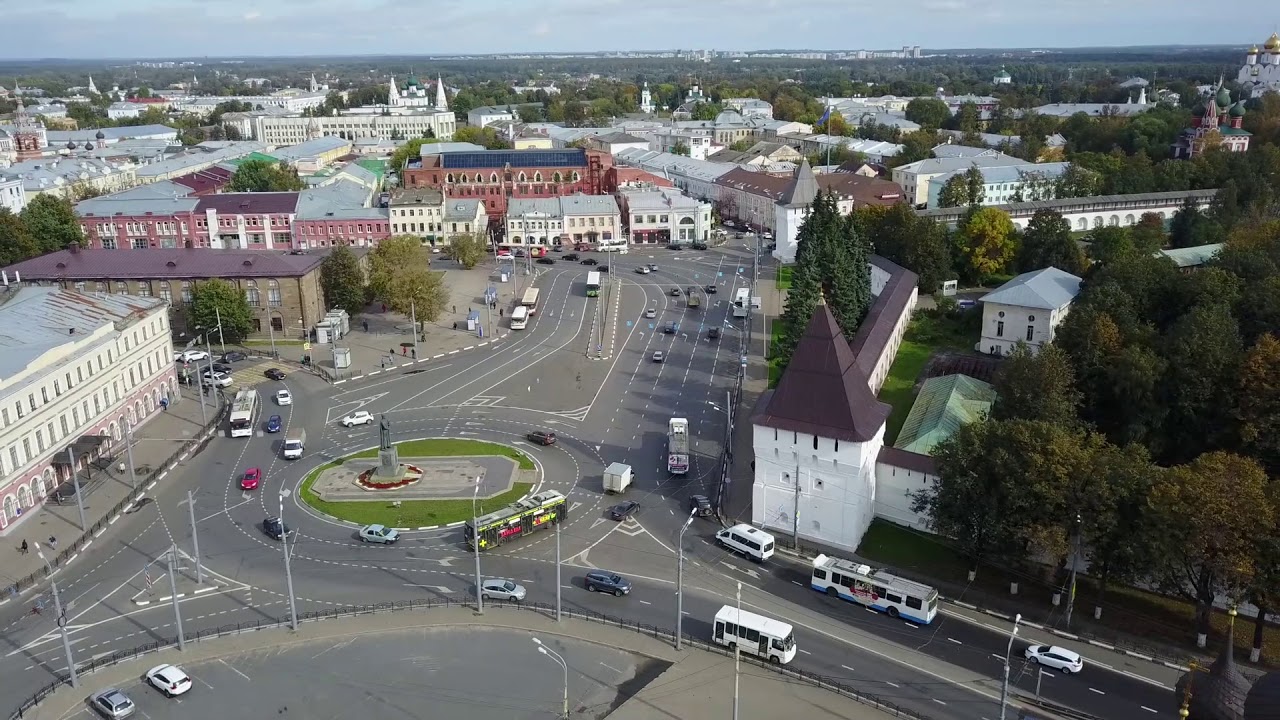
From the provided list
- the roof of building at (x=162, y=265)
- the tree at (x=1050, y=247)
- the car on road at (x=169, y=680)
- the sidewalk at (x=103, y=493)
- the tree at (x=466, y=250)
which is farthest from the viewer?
the tree at (x=466, y=250)

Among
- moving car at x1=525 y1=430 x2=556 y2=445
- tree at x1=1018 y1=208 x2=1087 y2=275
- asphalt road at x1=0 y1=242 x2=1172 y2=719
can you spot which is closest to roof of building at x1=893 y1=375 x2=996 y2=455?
asphalt road at x1=0 y1=242 x2=1172 y2=719

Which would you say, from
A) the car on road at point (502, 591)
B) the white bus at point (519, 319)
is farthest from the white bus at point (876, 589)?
the white bus at point (519, 319)

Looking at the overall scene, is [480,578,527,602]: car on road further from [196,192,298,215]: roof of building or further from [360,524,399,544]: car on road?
[196,192,298,215]: roof of building

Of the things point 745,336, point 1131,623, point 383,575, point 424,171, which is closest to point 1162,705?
point 1131,623

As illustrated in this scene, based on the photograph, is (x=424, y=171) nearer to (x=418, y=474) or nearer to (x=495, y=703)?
(x=418, y=474)

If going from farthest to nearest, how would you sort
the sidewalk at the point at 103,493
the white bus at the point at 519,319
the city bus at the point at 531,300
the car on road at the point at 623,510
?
the city bus at the point at 531,300, the white bus at the point at 519,319, the car on road at the point at 623,510, the sidewalk at the point at 103,493

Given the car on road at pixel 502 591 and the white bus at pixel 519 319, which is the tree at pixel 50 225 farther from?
the car on road at pixel 502 591

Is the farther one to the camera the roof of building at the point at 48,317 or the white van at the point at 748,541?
the roof of building at the point at 48,317
